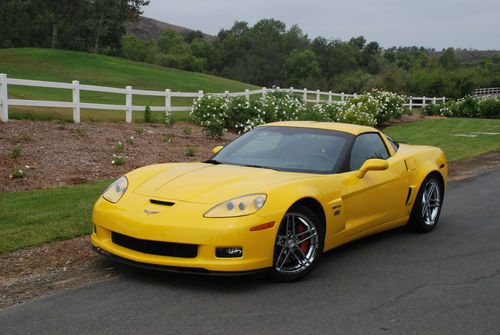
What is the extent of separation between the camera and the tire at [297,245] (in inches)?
203

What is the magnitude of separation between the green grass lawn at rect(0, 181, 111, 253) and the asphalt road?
66.7 inches

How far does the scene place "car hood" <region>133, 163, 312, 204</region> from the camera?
203 inches

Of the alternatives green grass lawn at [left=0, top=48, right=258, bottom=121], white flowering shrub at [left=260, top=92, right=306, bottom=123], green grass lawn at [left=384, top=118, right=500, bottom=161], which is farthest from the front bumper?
green grass lawn at [left=0, top=48, right=258, bottom=121]

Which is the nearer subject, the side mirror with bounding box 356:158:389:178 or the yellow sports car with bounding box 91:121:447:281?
the yellow sports car with bounding box 91:121:447:281

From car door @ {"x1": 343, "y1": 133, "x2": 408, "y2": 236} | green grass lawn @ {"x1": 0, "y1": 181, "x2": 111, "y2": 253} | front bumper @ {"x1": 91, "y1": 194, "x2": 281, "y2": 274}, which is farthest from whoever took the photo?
green grass lawn @ {"x1": 0, "y1": 181, "x2": 111, "y2": 253}

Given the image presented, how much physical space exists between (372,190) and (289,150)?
0.93 meters

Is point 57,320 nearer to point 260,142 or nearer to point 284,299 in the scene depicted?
point 284,299

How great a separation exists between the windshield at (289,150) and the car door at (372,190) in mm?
214

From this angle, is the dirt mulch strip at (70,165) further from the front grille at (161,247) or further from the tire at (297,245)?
the tire at (297,245)

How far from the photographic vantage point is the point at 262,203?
16.5ft

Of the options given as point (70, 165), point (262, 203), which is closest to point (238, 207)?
point (262, 203)

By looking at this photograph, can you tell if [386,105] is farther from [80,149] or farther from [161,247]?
[161,247]

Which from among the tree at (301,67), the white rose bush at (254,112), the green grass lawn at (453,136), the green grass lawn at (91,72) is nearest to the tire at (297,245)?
the green grass lawn at (453,136)

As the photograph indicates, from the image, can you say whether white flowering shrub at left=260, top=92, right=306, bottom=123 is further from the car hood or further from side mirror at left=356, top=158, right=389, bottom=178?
the car hood
